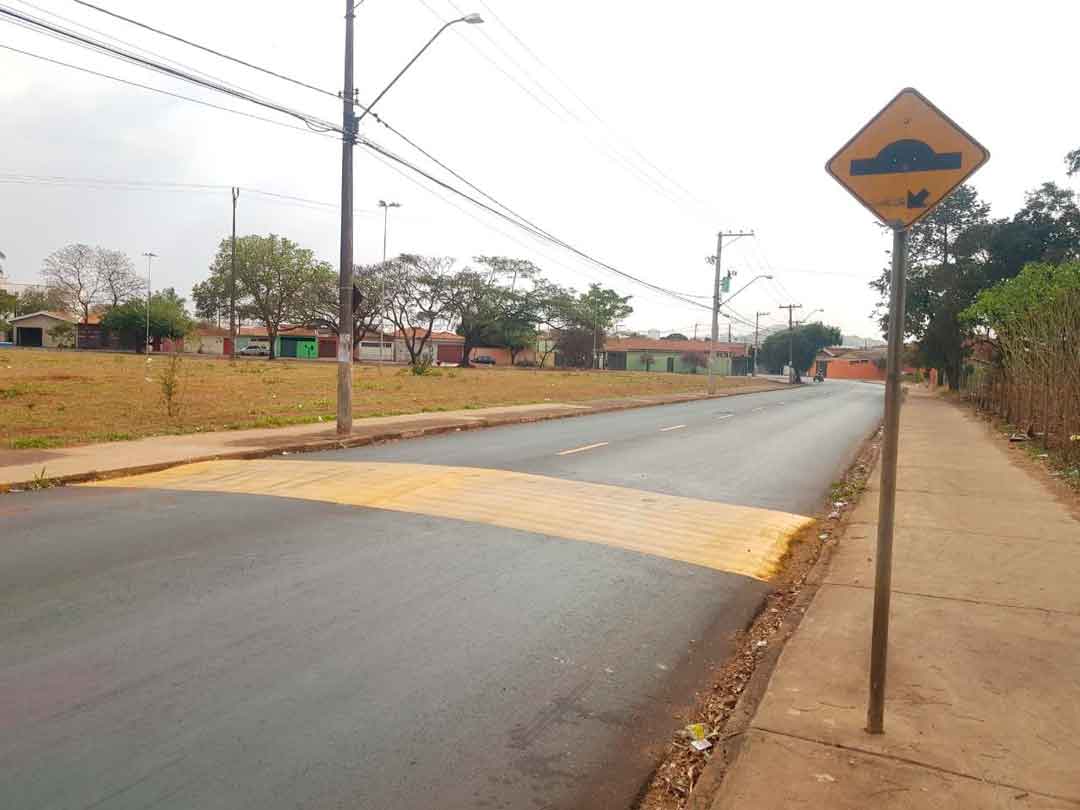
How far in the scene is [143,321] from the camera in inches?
3123

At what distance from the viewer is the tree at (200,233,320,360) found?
78.7m

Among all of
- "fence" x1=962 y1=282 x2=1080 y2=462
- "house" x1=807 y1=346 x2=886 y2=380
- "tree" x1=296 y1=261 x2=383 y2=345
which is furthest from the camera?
"house" x1=807 y1=346 x2=886 y2=380

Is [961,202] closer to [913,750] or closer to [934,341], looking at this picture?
[934,341]

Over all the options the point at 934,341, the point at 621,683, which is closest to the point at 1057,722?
the point at 621,683

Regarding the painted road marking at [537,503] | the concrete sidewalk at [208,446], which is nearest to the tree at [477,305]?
the concrete sidewalk at [208,446]

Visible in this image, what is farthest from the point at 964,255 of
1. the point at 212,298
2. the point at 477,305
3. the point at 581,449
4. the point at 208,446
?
the point at 212,298

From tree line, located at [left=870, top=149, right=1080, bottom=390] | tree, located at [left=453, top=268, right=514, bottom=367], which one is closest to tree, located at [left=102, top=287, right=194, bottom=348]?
tree, located at [left=453, top=268, right=514, bottom=367]

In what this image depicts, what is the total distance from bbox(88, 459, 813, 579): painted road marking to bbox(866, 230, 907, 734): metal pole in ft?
10.3

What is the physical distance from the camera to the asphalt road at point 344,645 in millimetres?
3420

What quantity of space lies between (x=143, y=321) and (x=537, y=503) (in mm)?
79849

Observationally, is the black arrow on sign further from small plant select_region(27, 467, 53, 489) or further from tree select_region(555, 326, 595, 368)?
tree select_region(555, 326, 595, 368)

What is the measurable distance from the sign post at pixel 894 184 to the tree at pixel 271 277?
78603 mm

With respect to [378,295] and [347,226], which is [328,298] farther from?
[347,226]

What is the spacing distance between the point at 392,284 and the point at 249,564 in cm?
7365
